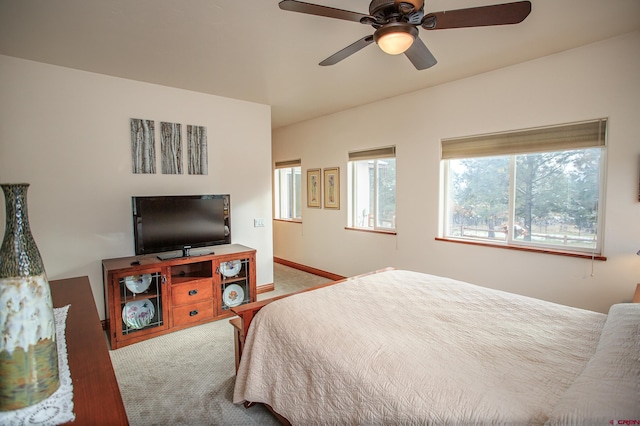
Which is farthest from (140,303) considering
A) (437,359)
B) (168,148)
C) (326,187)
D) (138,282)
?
(326,187)

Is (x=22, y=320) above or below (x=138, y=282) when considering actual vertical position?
above

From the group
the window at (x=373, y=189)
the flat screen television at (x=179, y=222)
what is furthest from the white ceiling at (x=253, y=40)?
the flat screen television at (x=179, y=222)

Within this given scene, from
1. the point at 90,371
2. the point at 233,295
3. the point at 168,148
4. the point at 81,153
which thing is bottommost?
the point at 233,295

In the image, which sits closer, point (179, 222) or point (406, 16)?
point (406, 16)

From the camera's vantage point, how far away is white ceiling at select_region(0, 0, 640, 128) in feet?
6.80

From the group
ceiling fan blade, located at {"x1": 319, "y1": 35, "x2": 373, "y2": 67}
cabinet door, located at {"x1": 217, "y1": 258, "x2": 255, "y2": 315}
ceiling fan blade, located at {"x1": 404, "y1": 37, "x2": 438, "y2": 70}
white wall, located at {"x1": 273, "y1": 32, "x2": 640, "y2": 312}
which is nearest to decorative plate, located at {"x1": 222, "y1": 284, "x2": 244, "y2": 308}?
cabinet door, located at {"x1": 217, "y1": 258, "x2": 255, "y2": 315}

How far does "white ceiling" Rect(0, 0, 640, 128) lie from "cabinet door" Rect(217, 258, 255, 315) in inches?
79.8

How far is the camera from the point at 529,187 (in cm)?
311

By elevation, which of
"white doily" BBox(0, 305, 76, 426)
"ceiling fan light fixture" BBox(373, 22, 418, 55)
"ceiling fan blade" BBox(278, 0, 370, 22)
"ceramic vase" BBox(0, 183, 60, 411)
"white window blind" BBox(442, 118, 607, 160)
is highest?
"ceiling fan blade" BBox(278, 0, 370, 22)

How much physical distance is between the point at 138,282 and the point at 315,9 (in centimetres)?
278

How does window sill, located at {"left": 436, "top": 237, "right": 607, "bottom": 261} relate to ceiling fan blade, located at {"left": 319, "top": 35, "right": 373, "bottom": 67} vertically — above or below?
below

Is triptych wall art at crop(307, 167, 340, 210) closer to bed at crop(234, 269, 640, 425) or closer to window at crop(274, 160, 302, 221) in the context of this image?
window at crop(274, 160, 302, 221)

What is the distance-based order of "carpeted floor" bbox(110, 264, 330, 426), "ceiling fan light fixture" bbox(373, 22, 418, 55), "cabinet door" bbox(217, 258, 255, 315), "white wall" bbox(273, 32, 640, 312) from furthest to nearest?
"cabinet door" bbox(217, 258, 255, 315), "white wall" bbox(273, 32, 640, 312), "carpeted floor" bbox(110, 264, 330, 426), "ceiling fan light fixture" bbox(373, 22, 418, 55)

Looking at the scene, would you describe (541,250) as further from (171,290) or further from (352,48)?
(171,290)
